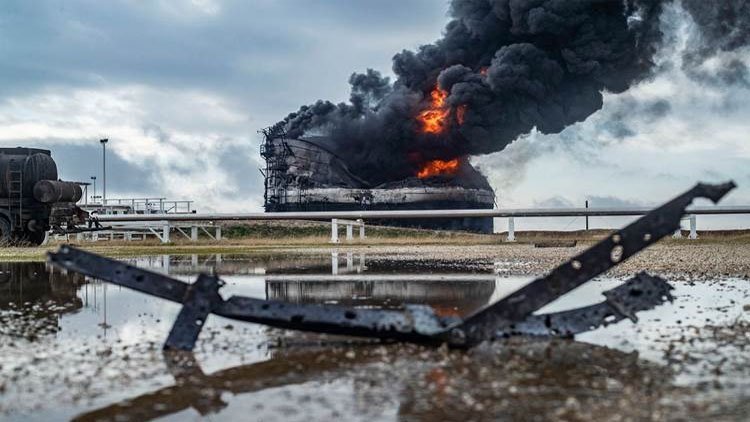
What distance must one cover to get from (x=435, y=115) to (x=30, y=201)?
34364 mm

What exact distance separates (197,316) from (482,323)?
2102mm

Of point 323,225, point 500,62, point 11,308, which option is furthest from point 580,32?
point 11,308

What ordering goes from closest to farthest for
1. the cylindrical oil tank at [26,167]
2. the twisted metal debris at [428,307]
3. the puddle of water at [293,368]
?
1. the puddle of water at [293,368]
2. the twisted metal debris at [428,307]
3. the cylindrical oil tank at [26,167]

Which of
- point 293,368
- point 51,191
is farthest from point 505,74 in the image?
point 293,368

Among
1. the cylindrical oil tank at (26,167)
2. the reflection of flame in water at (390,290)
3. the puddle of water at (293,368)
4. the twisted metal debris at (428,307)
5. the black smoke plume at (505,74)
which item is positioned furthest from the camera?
the black smoke plume at (505,74)

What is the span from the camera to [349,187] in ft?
211

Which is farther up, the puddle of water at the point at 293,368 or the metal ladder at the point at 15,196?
the metal ladder at the point at 15,196

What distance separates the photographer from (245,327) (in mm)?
7168

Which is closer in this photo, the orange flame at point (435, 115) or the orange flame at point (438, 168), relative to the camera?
the orange flame at point (435, 115)

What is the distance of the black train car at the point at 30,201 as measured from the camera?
103 ft

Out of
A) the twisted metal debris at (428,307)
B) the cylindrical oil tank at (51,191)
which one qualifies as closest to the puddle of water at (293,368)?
the twisted metal debris at (428,307)

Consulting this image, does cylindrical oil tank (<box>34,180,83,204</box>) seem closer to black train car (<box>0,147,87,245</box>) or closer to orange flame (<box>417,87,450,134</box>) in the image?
black train car (<box>0,147,87,245</box>)

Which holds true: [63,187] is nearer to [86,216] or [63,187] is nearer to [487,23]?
[86,216]

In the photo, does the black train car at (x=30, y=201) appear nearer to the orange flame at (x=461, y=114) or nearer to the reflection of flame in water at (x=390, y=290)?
the reflection of flame in water at (x=390, y=290)
